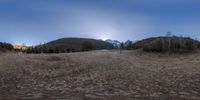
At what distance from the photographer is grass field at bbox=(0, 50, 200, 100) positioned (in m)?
14.5

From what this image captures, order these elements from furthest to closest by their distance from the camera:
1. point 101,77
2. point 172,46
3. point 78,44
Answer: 1. point 78,44
2. point 172,46
3. point 101,77

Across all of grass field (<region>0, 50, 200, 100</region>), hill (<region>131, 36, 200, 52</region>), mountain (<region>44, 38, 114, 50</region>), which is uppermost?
mountain (<region>44, 38, 114, 50</region>)

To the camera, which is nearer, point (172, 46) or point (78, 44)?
point (172, 46)

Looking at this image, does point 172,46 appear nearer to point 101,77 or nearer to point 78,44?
point 101,77

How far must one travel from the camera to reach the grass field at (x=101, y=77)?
14.5 meters

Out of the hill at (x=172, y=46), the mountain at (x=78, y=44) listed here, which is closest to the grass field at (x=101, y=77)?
the hill at (x=172, y=46)

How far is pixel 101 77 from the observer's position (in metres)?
17.8

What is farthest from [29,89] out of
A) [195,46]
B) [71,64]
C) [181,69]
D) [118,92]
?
[195,46]

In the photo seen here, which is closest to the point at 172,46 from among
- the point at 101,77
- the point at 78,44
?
the point at 101,77

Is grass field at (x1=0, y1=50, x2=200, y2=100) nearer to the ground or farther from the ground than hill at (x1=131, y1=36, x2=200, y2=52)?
nearer to the ground

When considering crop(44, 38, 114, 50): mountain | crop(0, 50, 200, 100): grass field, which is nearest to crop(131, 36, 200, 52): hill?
crop(0, 50, 200, 100): grass field

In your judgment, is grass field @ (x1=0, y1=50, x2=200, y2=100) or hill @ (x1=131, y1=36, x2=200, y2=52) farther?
hill @ (x1=131, y1=36, x2=200, y2=52)

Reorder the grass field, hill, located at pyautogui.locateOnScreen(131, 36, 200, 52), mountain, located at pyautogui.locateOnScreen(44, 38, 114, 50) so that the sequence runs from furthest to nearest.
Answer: mountain, located at pyautogui.locateOnScreen(44, 38, 114, 50), hill, located at pyautogui.locateOnScreen(131, 36, 200, 52), the grass field

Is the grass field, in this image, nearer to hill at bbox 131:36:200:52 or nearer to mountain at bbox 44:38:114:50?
hill at bbox 131:36:200:52
